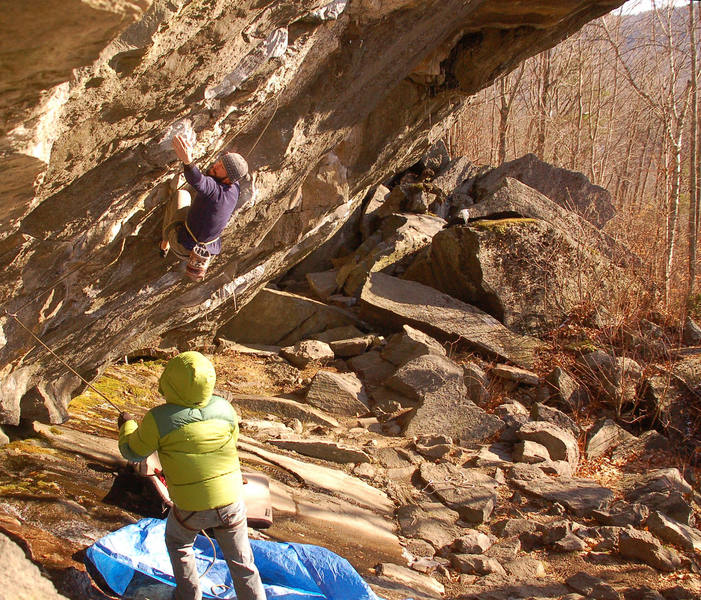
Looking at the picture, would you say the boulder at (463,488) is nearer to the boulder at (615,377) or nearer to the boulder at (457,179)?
the boulder at (615,377)

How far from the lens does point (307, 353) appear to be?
10461 millimetres

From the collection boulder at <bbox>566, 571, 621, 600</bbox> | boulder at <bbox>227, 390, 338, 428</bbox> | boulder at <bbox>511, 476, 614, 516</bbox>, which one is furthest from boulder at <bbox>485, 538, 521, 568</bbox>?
boulder at <bbox>227, 390, 338, 428</bbox>

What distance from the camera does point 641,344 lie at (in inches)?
412

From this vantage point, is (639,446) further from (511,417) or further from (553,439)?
(511,417)

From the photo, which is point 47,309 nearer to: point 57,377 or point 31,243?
point 31,243

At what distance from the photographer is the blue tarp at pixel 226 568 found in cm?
402

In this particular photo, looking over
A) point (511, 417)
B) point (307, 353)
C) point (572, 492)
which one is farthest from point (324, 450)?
point (307, 353)

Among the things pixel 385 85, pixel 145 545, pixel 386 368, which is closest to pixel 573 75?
pixel 386 368

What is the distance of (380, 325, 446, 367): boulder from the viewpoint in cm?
1002

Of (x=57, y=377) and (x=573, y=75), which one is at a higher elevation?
(x=573, y=75)

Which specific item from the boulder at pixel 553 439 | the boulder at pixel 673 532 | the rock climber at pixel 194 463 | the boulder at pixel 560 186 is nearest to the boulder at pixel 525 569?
the boulder at pixel 673 532

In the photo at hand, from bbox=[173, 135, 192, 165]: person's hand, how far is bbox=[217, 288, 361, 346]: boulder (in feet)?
23.1

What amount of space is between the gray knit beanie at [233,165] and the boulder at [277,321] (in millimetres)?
6451

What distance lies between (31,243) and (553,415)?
23.5 feet
